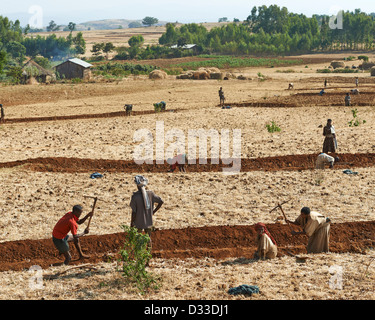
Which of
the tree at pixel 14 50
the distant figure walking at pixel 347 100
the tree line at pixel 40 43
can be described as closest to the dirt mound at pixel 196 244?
the distant figure walking at pixel 347 100

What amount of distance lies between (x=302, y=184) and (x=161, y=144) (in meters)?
7.29

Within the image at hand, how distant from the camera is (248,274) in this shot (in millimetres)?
8258

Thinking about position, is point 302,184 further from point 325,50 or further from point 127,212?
point 325,50

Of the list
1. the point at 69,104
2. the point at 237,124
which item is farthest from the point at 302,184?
the point at 69,104

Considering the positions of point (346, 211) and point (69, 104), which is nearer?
point (346, 211)

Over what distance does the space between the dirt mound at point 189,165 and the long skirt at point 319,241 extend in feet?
20.9

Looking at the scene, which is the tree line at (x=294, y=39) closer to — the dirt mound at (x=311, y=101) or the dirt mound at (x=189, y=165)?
the dirt mound at (x=311, y=101)

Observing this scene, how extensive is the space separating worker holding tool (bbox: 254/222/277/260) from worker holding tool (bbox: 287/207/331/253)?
Result: 0.44m

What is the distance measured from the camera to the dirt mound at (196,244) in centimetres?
929

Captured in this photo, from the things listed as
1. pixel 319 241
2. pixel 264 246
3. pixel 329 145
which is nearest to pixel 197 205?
pixel 264 246

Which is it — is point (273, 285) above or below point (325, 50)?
below

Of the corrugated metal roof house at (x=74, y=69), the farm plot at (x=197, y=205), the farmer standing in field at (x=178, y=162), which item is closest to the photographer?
the farm plot at (x=197, y=205)

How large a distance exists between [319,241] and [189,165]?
7.65m

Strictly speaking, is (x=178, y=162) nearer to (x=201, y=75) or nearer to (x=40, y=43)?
(x=201, y=75)
